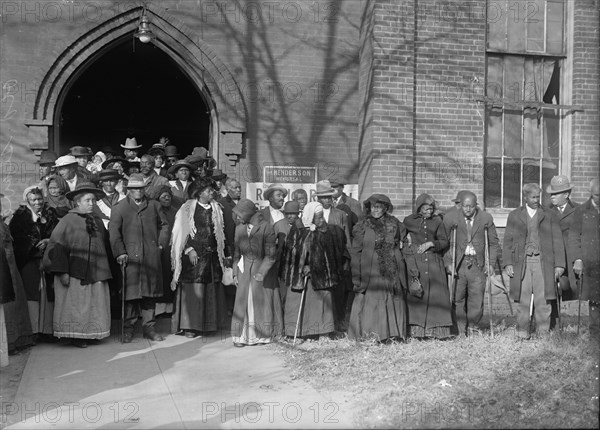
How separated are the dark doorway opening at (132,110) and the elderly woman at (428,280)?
34.2 ft

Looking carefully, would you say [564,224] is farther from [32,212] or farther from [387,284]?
[32,212]

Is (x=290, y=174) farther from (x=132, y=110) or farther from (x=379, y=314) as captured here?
(x=132, y=110)

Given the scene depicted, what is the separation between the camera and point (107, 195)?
10133mm

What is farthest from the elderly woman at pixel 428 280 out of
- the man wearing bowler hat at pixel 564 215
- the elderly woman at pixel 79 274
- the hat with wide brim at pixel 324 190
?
the elderly woman at pixel 79 274

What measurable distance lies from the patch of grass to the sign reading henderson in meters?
3.85

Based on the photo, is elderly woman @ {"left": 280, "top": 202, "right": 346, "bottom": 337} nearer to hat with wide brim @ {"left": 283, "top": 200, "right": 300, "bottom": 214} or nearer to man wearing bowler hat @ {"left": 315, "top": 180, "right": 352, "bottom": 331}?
hat with wide brim @ {"left": 283, "top": 200, "right": 300, "bottom": 214}

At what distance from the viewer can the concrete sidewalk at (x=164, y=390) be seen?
6191mm

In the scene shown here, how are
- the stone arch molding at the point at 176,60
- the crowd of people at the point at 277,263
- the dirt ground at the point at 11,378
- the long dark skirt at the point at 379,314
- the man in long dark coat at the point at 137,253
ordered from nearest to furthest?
1. the dirt ground at the point at 11,378
2. the crowd of people at the point at 277,263
3. the long dark skirt at the point at 379,314
4. the man in long dark coat at the point at 137,253
5. the stone arch molding at the point at 176,60

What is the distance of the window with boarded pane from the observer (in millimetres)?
12383

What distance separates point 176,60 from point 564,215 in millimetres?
6621

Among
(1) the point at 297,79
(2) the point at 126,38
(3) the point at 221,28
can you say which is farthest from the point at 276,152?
(2) the point at 126,38

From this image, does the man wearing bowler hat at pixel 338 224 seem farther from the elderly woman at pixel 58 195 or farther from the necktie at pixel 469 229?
the elderly woman at pixel 58 195

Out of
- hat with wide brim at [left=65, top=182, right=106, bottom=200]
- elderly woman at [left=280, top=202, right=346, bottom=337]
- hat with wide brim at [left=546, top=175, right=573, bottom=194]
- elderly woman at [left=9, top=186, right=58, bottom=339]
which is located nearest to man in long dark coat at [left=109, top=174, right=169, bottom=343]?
hat with wide brim at [left=65, top=182, right=106, bottom=200]

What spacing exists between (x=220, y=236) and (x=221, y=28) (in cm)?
428
